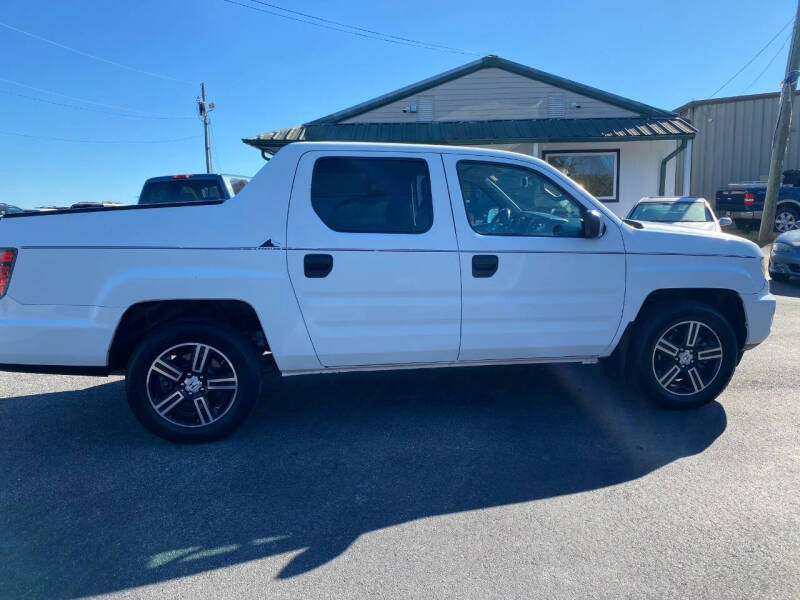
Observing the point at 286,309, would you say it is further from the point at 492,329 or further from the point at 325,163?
the point at 492,329

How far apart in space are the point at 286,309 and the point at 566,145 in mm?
12950

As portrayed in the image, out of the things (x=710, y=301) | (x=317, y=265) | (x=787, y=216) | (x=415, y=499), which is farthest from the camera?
(x=787, y=216)

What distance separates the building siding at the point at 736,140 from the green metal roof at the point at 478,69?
352 inches

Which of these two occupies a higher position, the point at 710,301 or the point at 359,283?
the point at 359,283

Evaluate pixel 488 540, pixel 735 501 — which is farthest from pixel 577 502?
pixel 735 501

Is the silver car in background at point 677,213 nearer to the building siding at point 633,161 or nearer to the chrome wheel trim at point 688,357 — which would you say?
the building siding at point 633,161

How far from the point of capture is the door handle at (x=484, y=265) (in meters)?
3.80

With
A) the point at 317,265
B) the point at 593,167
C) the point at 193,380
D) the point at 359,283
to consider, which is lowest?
the point at 193,380

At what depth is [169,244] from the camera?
11.6ft

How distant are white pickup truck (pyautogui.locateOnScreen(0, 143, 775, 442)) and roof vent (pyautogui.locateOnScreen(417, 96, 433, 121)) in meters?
12.1

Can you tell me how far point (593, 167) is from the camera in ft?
50.1

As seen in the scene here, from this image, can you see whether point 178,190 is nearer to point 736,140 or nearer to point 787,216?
point 787,216

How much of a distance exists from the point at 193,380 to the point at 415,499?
5.55 feet

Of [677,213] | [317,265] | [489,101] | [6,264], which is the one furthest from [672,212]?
[6,264]
